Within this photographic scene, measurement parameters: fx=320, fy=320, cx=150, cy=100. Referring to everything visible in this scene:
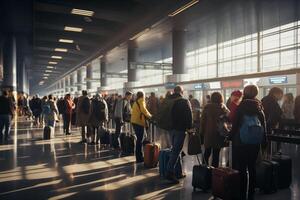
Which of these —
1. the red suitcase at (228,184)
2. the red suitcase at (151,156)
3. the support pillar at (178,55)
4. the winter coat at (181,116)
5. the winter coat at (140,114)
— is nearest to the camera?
→ the red suitcase at (228,184)

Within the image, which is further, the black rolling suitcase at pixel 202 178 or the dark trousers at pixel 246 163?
the black rolling suitcase at pixel 202 178

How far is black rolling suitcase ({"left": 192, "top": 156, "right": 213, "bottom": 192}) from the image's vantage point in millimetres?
5363

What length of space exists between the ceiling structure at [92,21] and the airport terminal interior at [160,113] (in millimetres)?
87

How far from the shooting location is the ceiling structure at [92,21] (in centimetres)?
1720

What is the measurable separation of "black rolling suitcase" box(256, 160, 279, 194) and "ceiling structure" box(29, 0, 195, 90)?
9.78m

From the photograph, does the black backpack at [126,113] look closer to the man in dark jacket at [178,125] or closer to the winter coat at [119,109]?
the winter coat at [119,109]

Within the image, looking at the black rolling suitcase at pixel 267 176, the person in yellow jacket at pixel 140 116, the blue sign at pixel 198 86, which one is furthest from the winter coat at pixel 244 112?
the blue sign at pixel 198 86

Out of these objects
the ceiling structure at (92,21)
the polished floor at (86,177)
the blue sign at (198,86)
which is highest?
the ceiling structure at (92,21)

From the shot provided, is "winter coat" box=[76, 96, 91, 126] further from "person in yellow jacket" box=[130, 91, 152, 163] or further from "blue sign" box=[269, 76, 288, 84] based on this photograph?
"blue sign" box=[269, 76, 288, 84]

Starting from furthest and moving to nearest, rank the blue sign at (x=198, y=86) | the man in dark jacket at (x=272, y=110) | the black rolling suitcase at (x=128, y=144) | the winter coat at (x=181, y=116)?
the blue sign at (x=198, y=86) < the black rolling suitcase at (x=128, y=144) < the man in dark jacket at (x=272, y=110) < the winter coat at (x=181, y=116)

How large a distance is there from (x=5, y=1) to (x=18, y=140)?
7860 millimetres

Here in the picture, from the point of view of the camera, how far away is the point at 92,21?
22.0 m

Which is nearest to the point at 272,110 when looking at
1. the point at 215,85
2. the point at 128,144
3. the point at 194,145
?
the point at 194,145

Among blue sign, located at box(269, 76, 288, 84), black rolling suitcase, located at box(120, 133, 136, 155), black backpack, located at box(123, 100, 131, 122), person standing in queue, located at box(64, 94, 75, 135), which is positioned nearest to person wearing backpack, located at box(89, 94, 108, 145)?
black backpack, located at box(123, 100, 131, 122)
